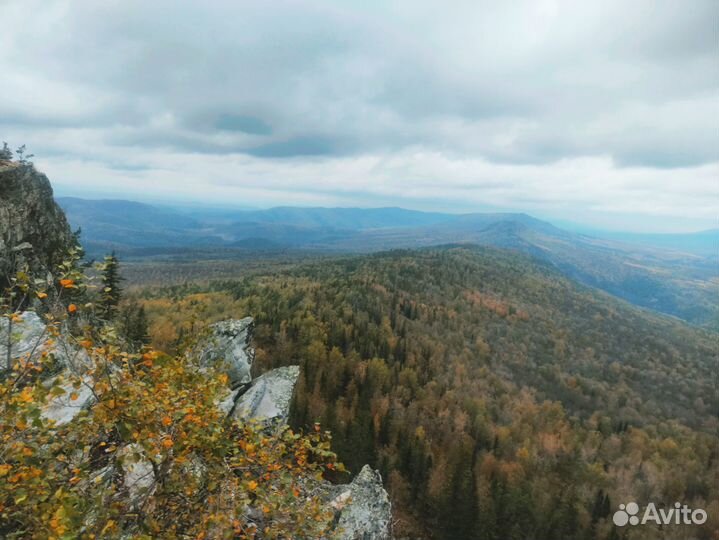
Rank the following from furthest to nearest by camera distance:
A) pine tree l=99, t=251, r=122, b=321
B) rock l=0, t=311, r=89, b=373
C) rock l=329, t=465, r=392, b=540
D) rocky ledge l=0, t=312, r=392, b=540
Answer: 1. rock l=329, t=465, r=392, b=540
2. rocky ledge l=0, t=312, r=392, b=540
3. pine tree l=99, t=251, r=122, b=321
4. rock l=0, t=311, r=89, b=373

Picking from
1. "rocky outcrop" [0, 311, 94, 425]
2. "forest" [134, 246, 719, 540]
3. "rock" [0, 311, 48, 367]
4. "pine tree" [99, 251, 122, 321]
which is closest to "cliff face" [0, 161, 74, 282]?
"pine tree" [99, 251, 122, 321]

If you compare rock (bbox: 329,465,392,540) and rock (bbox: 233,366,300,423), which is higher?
rock (bbox: 233,366,300,423)

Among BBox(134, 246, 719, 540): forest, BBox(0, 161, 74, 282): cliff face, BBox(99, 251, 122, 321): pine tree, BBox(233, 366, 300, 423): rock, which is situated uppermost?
BBox(0, 161, 74, 282): cliff face

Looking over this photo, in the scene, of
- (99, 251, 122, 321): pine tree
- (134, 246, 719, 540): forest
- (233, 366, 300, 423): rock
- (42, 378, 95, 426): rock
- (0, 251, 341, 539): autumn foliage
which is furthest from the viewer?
(134, 246, 719, 540): forest

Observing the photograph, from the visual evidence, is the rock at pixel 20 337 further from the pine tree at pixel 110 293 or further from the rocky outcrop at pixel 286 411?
the rocky outcrop at pixel 286 411

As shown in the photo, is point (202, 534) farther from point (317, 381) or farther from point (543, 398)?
point (543, 398)

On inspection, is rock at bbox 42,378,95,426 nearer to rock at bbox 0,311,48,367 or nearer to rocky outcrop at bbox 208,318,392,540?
rock at bbox 0,311,48,367

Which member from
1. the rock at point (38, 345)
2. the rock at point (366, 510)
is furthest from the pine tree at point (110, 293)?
the rock at point (366, 510)
